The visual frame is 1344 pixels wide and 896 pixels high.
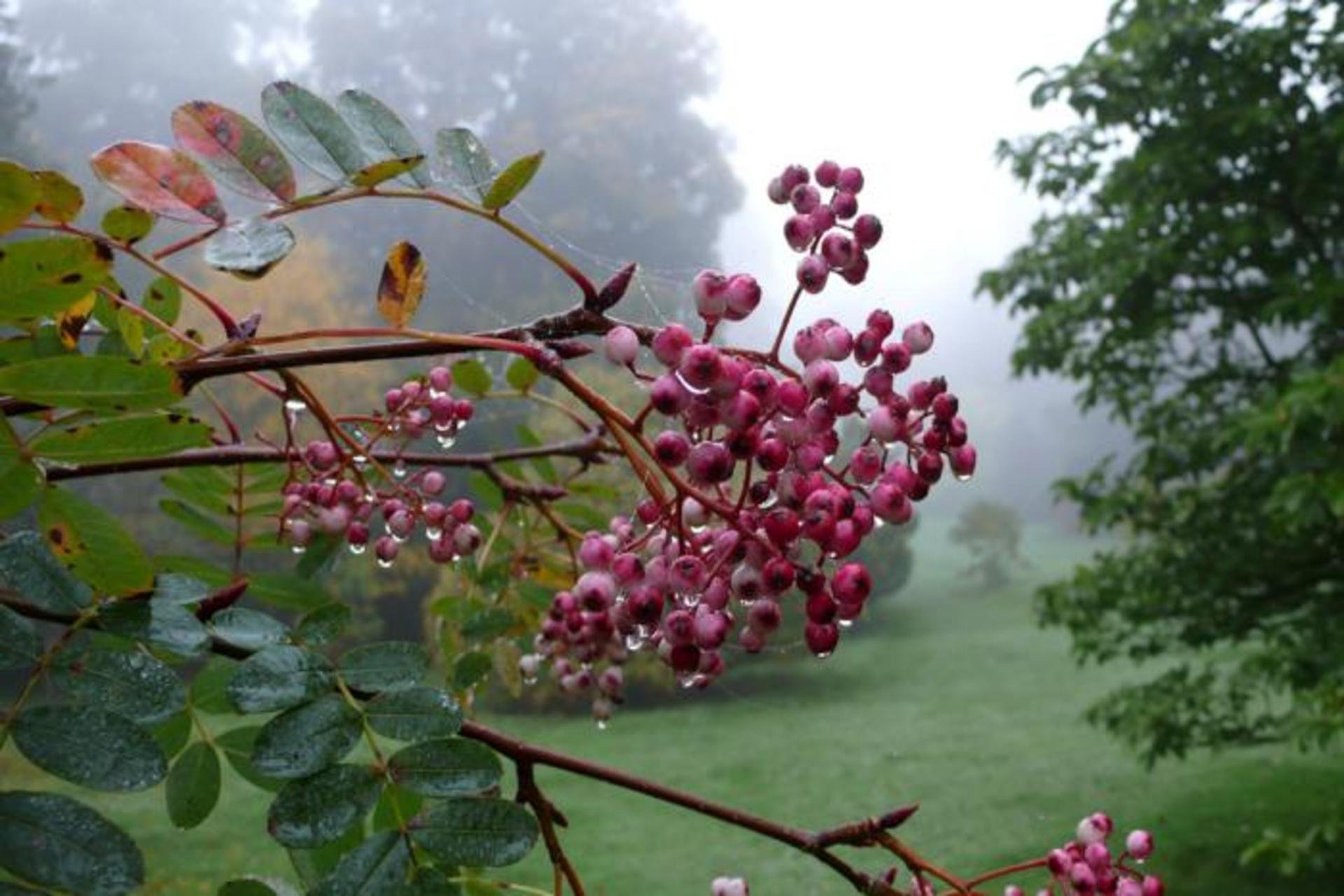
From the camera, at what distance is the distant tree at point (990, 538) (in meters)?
6.78

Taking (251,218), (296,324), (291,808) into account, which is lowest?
(291,808)

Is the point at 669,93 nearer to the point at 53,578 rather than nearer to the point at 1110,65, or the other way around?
A: the point at 1110,65

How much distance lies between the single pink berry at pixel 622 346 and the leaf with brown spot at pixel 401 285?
0.08m

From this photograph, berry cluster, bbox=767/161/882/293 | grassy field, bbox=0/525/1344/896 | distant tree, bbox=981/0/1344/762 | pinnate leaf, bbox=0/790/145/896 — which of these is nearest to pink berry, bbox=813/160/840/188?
berry cluster, bbox=767/161/882/293

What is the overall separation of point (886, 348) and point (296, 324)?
2.55 m

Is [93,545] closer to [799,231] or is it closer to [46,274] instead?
[46,274]

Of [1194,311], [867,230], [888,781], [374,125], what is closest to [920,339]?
[867,230]

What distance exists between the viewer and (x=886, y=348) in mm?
279

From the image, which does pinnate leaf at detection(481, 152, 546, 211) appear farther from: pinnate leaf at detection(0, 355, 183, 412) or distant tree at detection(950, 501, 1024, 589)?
distant tree at detection(950, 501, 1024, 589)

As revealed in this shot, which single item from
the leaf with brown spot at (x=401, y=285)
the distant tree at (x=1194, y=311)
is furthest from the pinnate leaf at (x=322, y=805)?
the distant tree at (x=1194, y=311)

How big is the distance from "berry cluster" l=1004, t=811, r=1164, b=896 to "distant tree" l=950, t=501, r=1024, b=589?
6582 mm

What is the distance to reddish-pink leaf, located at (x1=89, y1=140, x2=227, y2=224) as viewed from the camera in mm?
278

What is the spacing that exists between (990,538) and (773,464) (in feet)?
22.4

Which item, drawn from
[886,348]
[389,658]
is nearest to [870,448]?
[886,348]
